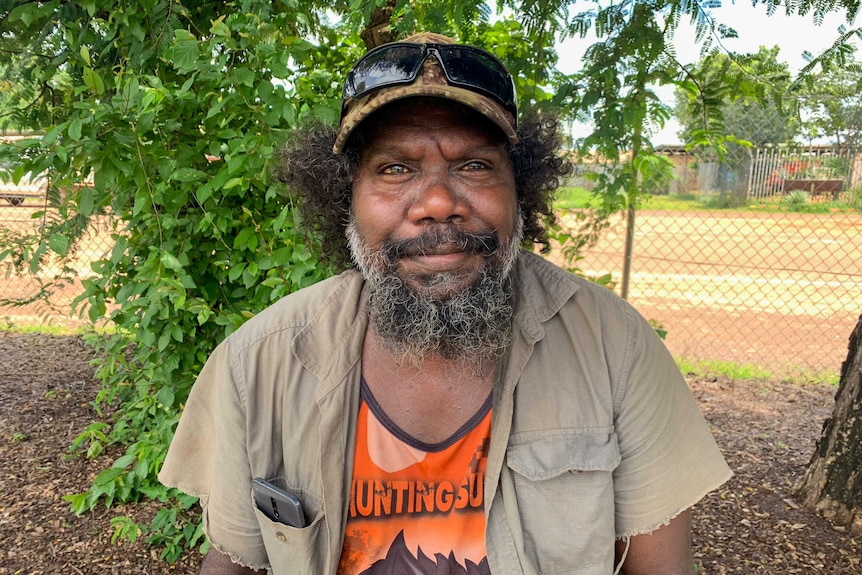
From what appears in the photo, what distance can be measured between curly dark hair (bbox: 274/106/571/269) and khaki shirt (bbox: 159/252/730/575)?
476 millimetres

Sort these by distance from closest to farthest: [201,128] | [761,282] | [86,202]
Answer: [86,202], [201,128], [761,282]

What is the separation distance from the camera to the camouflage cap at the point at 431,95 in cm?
153

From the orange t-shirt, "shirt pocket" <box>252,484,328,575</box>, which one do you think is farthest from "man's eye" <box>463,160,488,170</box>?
"shirt pocket" <box>252,484,328,575</box>

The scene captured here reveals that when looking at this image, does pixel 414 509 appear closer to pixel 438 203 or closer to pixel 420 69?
pixel 438 203

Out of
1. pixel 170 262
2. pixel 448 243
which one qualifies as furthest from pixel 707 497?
pixel 170 262

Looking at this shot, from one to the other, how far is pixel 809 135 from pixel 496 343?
7.28ft

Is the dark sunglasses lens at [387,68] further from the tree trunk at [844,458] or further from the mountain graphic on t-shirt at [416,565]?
the tree trunk at [844,458]

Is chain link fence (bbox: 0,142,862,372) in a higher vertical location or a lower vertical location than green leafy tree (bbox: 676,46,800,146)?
lower

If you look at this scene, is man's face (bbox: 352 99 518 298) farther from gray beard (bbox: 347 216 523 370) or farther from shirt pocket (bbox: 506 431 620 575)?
shirt pocket (bbox: 506 431 620 575)

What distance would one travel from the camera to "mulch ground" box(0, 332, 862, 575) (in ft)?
8.72

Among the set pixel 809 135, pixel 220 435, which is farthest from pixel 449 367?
pixel 809 135

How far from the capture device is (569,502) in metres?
1.47

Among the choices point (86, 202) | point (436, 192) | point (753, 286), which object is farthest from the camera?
point (753, 286)

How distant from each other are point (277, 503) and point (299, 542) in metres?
0.10
